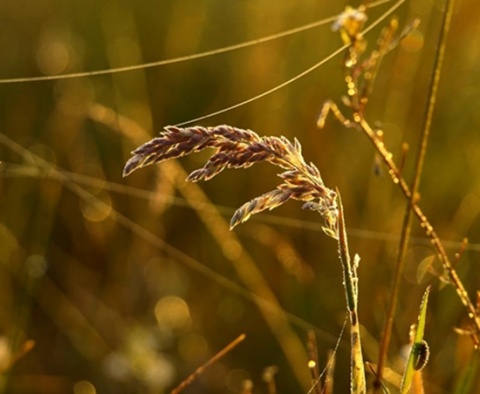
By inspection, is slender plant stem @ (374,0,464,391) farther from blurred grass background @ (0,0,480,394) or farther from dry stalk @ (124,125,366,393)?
blurred grass background @ (0,0,480,394)

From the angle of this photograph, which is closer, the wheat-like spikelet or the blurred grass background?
the wheat-like spikelet

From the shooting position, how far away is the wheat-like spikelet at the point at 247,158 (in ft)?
2.42

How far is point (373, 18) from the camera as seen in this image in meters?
2.78

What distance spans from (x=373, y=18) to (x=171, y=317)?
121cm

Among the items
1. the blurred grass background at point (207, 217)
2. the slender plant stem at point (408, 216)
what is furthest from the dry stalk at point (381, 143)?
the blurred grass background at point (207, 217)

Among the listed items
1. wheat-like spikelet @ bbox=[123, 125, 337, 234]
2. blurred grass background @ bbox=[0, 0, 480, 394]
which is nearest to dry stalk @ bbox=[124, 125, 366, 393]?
wheat-like spikelet @ bbox=[123, 125, 337, 234]

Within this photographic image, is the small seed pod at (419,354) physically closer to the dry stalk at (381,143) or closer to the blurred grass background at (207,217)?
the dry stalk at (381,143)

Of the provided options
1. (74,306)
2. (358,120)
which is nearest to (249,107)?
(74,306)

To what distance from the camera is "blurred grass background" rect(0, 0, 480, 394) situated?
190 centimetres

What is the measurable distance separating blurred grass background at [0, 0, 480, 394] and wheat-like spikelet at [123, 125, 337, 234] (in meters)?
0.78

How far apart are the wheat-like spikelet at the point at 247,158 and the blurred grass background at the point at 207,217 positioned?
0.78m

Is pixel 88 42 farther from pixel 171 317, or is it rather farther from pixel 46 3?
pixel 171 317

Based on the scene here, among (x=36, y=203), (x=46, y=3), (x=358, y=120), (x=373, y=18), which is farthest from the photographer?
(x=46, y=3)

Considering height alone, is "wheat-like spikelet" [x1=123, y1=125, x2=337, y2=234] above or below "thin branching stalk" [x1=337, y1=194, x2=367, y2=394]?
above
